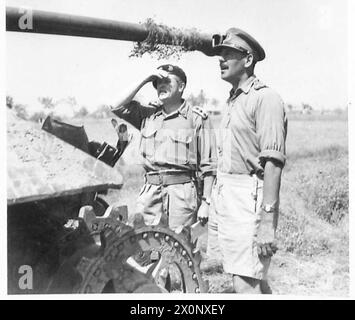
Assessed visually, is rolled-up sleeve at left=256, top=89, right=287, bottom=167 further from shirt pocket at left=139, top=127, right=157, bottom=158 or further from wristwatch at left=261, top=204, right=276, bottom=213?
shirt pocket at left=139, top=127, right=157, bottom=158

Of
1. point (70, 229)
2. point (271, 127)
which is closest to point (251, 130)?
point (271, 127)

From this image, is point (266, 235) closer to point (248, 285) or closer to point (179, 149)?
point (248, 285)

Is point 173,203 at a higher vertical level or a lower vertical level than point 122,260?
higher

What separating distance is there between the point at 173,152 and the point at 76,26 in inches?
58.7

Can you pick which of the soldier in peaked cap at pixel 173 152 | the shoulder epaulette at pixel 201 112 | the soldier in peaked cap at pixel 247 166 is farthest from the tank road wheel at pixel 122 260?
the shoulder epaulette at pixel 201 112

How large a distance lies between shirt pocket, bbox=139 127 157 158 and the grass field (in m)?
0.16

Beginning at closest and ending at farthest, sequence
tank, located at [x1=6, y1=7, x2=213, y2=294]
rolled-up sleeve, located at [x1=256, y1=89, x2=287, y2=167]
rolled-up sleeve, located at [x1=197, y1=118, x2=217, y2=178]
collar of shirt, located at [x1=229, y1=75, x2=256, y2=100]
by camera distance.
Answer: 1. tank, located at [x1=6, y1=7, x2=213, y2=294]
2. rolled-up sleeve, located at [x1=256, y1=89, x2=287, y2=167]
3. collar of shirt, located at [x1=229, y1=75, x2=256, y2=100]
4. rolled-up sleeve, located at [x1=197, y1=118, x2=217, y2=178]

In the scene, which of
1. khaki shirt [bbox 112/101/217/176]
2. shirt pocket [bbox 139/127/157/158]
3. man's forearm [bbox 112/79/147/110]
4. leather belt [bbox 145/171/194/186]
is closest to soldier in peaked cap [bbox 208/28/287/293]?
khaki shirt [bbox 112/101/217/176]

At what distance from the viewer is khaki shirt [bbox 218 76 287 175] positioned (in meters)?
4.79

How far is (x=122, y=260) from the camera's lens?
4.36 meters

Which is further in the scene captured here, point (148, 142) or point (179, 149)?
point (148, 142)

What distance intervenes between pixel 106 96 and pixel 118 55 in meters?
0.43

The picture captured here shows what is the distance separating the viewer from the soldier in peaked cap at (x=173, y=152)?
5383 millimetres

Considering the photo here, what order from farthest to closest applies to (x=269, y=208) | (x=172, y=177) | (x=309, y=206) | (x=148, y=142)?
(x=309, y=206)
(x=148, y=142)
(x=172, y=177)
(x=269, y=208)
